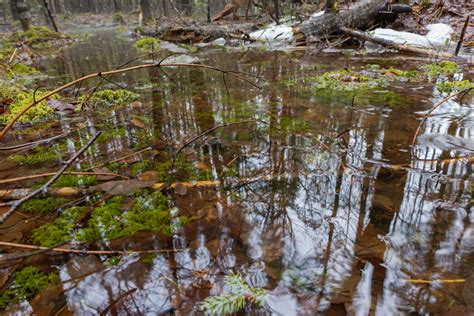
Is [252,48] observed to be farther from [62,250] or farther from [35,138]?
[62,250]

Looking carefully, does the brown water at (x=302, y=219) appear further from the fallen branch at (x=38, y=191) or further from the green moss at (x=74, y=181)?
the fallen branch at (x=38, y=191)

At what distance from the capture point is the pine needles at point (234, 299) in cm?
118

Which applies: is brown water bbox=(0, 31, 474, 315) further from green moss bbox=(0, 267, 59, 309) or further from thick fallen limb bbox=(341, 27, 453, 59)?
thick fallen limb bbox=(341, 27, 453, 59)

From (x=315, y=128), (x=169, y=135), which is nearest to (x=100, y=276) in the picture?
(x=169, y=135)

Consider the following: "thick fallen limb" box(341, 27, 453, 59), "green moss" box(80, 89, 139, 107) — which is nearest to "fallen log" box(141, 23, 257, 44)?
"thick fallen limb" box(341, 27, 453, 59)

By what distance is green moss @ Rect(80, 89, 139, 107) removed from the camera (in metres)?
3.98

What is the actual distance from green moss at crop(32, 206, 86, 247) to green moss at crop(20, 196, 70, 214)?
11 centimetres

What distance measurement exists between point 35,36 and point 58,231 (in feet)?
46.7

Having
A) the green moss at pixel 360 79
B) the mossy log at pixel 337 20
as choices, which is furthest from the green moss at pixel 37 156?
the mossy log at pixel 337 20

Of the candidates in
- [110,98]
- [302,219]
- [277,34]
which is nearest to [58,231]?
[302,219]

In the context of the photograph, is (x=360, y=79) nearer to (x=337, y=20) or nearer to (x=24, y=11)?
(x=337, y=20)

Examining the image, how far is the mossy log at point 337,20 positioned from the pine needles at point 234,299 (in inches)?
325

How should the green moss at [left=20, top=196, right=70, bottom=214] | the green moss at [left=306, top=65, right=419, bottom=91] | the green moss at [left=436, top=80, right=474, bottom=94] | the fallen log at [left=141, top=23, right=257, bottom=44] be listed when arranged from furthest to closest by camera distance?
the fallen log at [left=141, top=23, right=257, bottom=44] → the green moss at [left=306, top=65, right=419, bottom=91] → the green moss at [left=436, top=80, right=474, bottom=94] → the green moss at [left=20, top=196, right=70, bottom=214]

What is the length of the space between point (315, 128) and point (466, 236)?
1.56m
